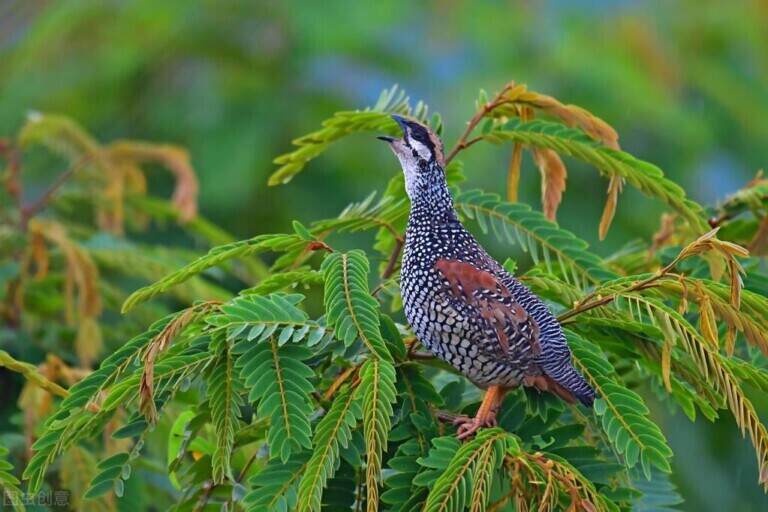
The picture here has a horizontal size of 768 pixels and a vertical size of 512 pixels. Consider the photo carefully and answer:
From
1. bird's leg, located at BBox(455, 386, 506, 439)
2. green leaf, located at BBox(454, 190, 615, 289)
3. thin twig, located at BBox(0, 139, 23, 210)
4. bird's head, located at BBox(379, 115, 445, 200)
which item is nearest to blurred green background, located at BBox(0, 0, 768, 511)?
thin twig, located at BBox(0, 139, 23, 210)

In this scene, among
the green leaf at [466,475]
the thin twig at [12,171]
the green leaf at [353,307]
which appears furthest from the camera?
the thin twig at [12,171]

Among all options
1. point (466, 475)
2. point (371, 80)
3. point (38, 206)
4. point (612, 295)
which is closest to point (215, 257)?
point (466, 475)

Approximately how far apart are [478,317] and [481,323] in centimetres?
2

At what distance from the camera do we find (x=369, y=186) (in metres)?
9.66

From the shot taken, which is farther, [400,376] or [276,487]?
[400,376]

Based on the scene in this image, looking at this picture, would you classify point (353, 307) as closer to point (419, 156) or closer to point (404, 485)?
point (404, 485)

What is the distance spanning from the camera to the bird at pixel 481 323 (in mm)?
3504

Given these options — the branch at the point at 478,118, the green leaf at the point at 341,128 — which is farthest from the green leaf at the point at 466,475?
the green leaf at the point at 341,128

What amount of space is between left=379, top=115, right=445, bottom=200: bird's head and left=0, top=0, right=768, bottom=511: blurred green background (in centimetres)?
517

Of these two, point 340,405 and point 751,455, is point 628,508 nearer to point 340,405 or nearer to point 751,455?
point 340,405

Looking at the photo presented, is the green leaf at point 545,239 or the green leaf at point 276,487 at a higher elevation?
the green leaf at point 545,239

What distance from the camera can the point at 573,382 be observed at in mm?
3439

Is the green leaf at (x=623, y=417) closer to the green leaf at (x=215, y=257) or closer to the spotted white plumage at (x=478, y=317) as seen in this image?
the spotted white plumage at (x=478, y=317)

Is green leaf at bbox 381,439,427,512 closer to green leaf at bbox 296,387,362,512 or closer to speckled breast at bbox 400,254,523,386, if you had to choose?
green leaf at bbox 296,387,362,512
